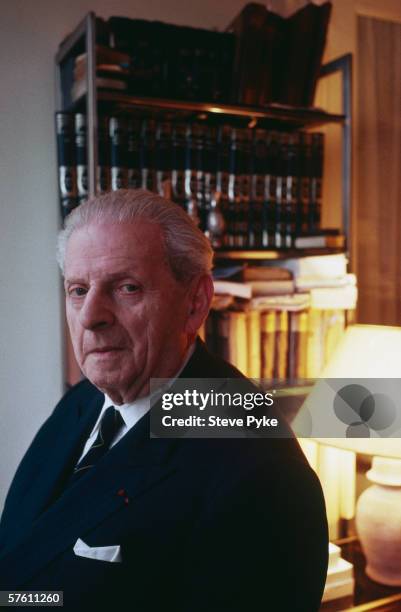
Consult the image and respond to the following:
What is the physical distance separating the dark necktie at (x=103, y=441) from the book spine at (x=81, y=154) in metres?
0.91

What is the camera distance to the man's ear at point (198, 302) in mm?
987

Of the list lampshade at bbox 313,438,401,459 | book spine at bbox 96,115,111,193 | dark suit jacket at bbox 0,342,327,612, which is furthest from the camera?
book spine at bbox 96,115,111,193

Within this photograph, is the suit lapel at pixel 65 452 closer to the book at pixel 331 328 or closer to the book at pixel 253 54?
the book at pixel 331 328

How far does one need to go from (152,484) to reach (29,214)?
1.28m

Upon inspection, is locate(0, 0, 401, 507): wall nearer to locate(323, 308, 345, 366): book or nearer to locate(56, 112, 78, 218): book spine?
locate(56, 112, 78, 218): book spine

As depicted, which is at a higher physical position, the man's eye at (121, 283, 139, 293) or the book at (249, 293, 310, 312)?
the man's eye at (121, 283, 139, 293)

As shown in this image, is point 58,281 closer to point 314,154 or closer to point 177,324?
point 314,154

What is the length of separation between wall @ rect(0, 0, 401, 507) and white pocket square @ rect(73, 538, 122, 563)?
1.19 metres

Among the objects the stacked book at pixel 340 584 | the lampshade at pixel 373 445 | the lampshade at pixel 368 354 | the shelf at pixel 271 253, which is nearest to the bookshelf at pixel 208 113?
the shelf at pixel 271 253

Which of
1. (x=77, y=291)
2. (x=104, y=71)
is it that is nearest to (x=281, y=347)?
(x=104, y=71)

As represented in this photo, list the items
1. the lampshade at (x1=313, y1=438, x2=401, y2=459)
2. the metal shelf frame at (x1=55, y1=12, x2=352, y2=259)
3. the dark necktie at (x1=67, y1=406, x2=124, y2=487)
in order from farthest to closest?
1. the metal shelf frame at (x1=55, y1=12, x2=352, y2=259)
2. the lampshade at (x1=313, y1=438, x2=401, y2=459)
3. the dark necktie at (x1=67, y1=406, x2=124, y2=487)

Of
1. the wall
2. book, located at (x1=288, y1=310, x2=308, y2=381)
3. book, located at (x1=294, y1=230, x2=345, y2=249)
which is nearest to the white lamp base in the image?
book, located at (x1=288, y1=310, x2=308, y2=381)

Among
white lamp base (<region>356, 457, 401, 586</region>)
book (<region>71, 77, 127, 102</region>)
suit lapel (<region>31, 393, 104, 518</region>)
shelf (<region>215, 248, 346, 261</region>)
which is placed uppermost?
book (<region>71, 77, 127, 102</region>)

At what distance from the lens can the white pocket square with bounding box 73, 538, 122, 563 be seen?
0.84 m
